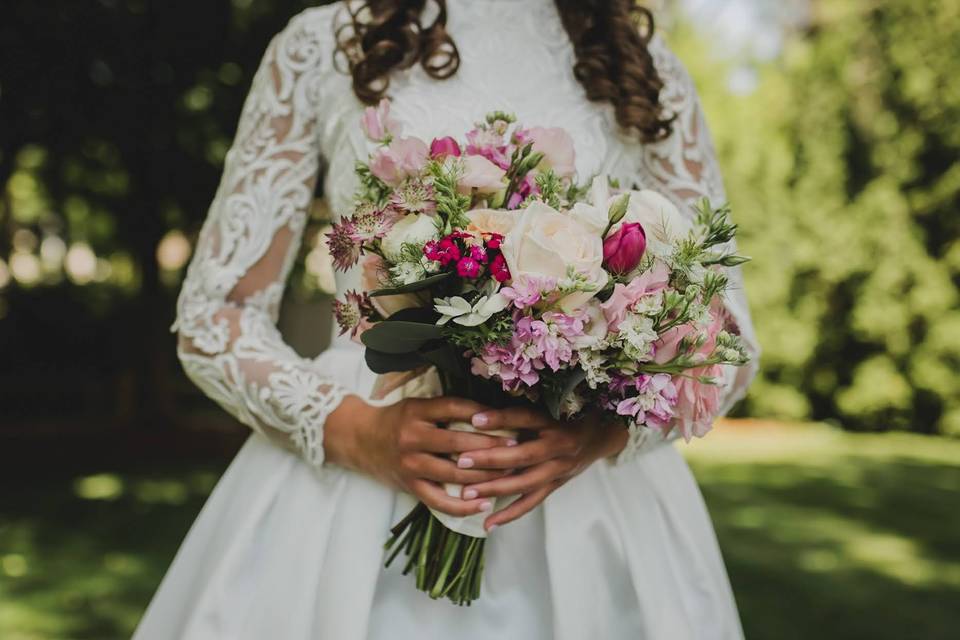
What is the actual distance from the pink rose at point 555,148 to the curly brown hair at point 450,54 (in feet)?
1.75

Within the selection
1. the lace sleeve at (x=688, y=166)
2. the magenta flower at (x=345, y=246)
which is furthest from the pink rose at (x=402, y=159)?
the lace sleeve at (x=688, y=166)

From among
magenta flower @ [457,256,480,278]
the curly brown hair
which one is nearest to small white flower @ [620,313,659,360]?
magenta flower @ [457,256,480,278]

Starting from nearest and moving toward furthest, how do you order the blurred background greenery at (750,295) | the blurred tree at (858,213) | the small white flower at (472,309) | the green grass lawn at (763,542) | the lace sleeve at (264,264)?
the small white flower at (472,309), the lace sleeve at (264,264), the green grass lawn at (763,542), the blurred background greenery at (750,295), the blurred tree at (858,213)

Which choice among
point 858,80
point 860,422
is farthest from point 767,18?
point 860,422

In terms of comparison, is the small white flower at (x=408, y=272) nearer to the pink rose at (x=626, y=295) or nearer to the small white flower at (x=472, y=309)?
the small white flower at (x=472, y=309)

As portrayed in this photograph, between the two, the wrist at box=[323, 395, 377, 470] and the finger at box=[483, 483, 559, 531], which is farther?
the wrist at box=[323, 395, 377, 470]

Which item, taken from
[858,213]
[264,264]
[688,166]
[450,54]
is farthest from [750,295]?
[264,264]

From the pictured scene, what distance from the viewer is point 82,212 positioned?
9.58 m

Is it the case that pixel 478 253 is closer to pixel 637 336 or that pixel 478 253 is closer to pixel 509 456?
pixel 637 336

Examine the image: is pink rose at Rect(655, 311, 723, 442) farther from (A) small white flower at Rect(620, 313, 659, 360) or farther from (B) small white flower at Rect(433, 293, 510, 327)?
(B) small white flower at Rect(433, 293, 510, 327)

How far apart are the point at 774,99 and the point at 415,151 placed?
42.4 ft

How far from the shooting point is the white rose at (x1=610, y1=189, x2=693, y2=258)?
1.48m

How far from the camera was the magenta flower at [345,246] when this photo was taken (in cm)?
146

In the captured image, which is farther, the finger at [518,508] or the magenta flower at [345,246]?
the finger at [518,508]
